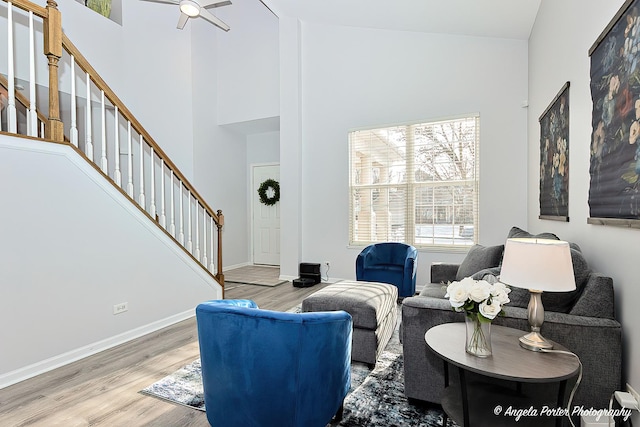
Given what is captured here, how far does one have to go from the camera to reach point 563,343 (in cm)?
165

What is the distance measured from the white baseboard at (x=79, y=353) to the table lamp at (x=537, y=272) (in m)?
3.15

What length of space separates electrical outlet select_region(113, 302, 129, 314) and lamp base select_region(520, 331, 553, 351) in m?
3.13

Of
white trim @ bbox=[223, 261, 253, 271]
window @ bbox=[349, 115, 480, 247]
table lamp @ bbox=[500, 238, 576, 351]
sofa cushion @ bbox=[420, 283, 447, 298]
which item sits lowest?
white trim @ bbox=[223, 261, 253, 271]

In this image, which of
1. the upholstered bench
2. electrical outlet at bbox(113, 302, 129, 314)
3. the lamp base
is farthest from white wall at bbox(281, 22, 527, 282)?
the lamp base

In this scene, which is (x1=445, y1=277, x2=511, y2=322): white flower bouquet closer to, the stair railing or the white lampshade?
the white lampshade

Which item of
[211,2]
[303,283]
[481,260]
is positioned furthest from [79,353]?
[211,2]

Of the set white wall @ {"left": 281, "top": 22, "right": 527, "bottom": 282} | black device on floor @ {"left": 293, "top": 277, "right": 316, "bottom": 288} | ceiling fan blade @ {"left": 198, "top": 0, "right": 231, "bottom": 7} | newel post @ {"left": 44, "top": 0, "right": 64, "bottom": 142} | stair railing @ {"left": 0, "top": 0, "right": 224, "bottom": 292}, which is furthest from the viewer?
black device on floor @ {"left": 293, "top": 277, "right": 316, "bottom": 288}

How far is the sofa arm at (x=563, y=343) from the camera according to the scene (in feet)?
5.16

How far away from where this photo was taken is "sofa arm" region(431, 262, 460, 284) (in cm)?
345

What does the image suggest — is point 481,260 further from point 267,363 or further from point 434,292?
point 267,363

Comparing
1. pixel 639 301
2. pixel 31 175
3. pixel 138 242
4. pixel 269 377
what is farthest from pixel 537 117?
pixel 31 175

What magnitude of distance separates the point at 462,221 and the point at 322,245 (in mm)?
2175

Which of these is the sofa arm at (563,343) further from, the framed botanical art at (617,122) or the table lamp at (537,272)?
the framed botanical art at (617,122)

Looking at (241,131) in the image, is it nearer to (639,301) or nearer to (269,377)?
(269,377)
